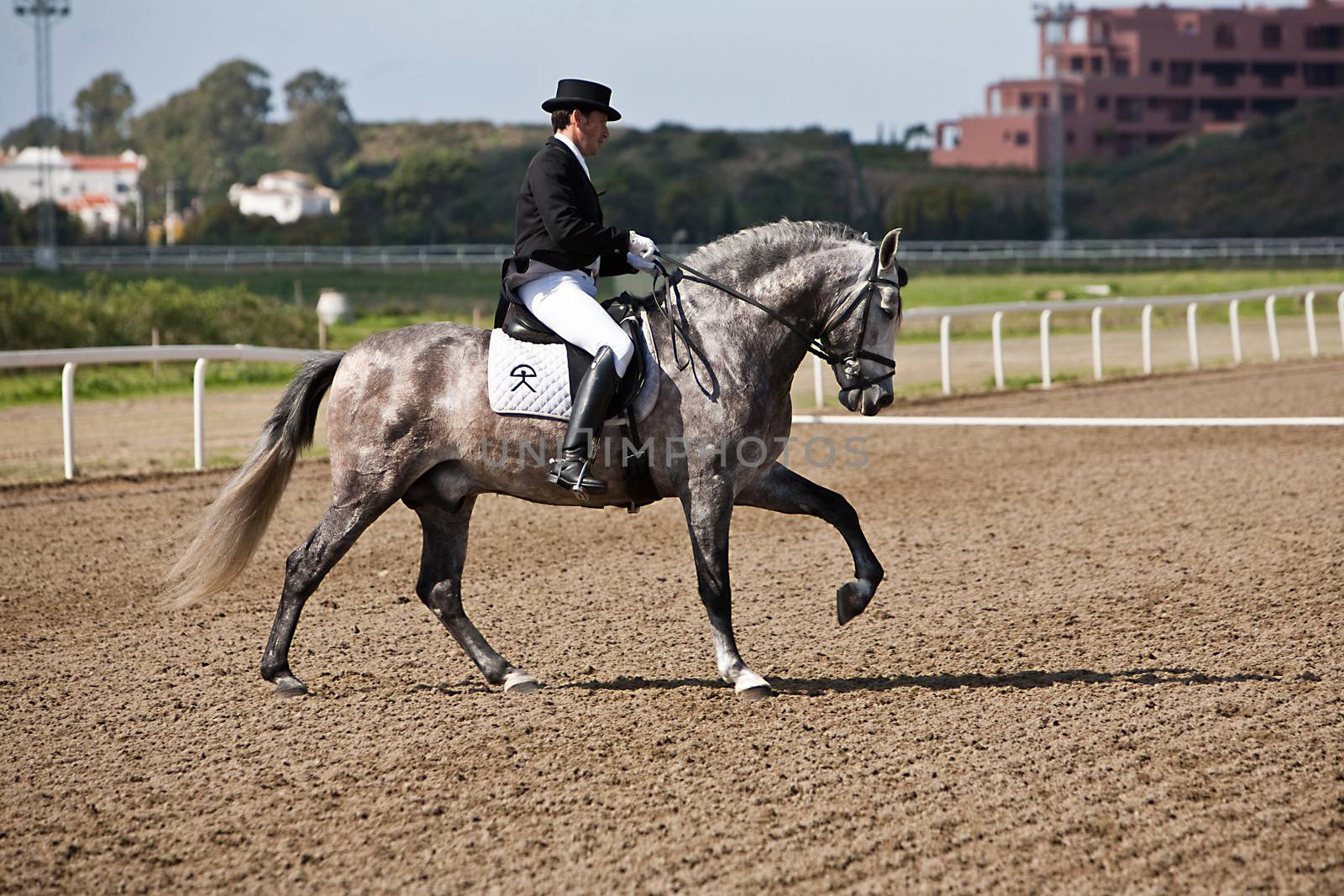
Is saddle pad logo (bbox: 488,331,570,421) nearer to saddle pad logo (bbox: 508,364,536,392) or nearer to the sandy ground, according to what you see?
saddle pad logo (bbox: 508,364,536,392)

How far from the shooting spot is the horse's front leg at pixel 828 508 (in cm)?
579

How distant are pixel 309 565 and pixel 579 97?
2221 mm

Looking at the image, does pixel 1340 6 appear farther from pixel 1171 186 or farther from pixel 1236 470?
pixel 1236 470

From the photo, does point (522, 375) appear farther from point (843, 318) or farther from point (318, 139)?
point (318, 139)

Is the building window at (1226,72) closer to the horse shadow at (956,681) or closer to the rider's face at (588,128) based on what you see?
the horse shadow at (956,681)

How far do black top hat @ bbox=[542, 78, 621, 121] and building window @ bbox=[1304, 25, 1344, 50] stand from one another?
99.2 metres

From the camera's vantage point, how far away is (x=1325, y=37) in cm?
9238

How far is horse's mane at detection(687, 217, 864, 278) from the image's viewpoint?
5824 mm

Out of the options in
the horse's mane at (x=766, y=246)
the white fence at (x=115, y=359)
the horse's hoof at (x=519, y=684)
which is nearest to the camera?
the horse's hoof at (x=519, y=684)

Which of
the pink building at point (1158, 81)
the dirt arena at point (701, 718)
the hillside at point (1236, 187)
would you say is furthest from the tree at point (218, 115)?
the dirt arena at point (701, 718)

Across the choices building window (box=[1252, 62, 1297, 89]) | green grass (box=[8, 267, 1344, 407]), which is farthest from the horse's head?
building window (box=[1252, 62, 1297, 89])

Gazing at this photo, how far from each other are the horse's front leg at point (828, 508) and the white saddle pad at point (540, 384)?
0.61 meters

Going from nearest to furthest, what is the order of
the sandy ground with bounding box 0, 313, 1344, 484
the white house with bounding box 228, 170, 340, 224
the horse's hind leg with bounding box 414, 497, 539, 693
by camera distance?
the horse's hind leg with bounding box 414, 497, 539, 693, the sandy ground with bounding box 0, 313, 1344, 484, the white house with bounding box 228, 170, 340, 224

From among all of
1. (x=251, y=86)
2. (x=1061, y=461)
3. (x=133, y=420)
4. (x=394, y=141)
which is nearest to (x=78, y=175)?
(x=251, y=86)
